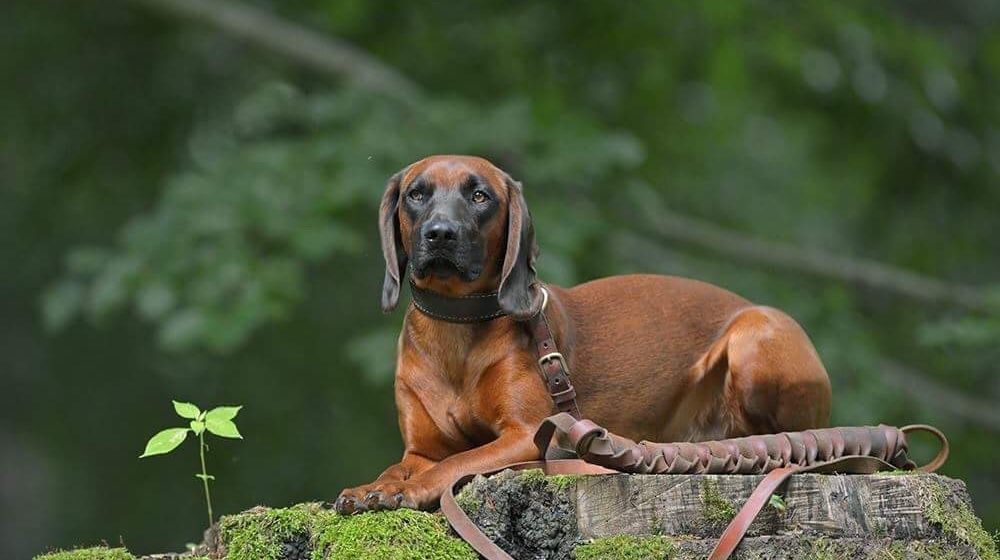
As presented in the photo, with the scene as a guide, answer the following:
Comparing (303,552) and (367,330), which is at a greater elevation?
(303,552)

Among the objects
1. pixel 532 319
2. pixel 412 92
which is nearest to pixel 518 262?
pixel 532 319

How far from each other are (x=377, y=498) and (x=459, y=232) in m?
0.99

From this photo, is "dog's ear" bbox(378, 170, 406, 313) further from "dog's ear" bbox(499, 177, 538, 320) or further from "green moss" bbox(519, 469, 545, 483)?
"green moss" bbox(519, 469, 545, 483)

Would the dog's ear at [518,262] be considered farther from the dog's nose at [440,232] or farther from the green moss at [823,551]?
the green moss at [823,551]

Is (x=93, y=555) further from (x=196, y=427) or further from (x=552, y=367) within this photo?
(x=552, y=367)

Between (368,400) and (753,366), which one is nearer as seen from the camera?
(753,366)

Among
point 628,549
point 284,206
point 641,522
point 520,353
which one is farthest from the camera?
point 284,206

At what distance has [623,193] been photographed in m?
12.1

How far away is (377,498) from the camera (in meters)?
4.81

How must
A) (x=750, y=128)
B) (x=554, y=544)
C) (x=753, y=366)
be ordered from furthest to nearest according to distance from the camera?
(x=750, y=128) → (x=753, y=366) → (x=554, y=544)

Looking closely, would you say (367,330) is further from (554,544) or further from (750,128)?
(554,544)

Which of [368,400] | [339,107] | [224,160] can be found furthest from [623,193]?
[368,400]

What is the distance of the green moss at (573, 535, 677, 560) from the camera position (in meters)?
4.58

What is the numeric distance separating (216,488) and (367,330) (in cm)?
329
